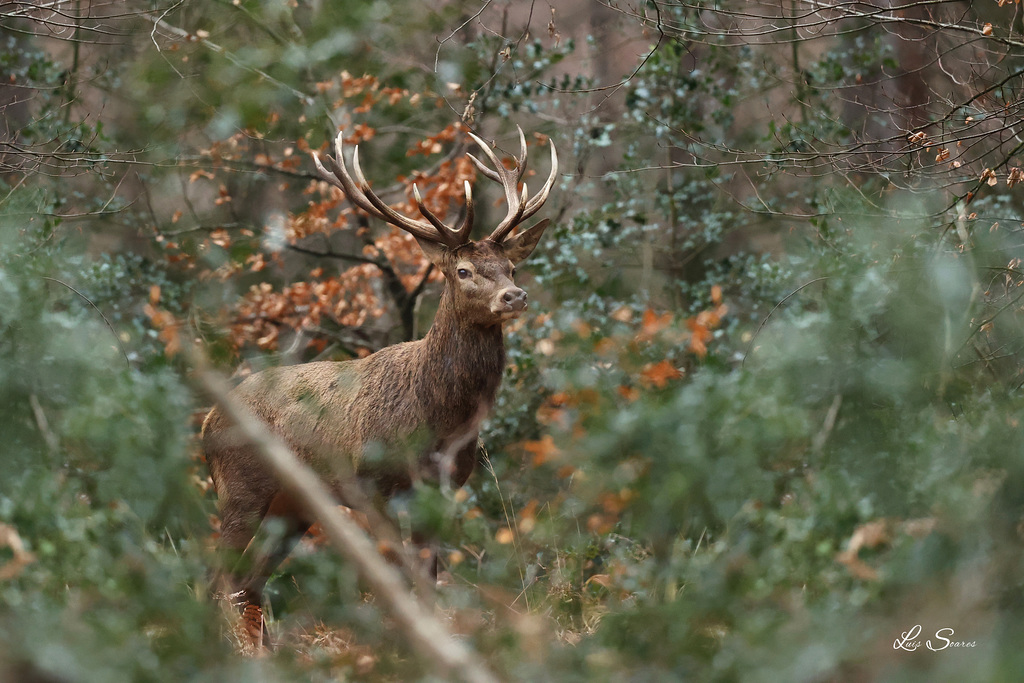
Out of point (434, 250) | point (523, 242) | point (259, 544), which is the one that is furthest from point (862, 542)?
point (259, 544)

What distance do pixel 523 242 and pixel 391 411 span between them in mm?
1169

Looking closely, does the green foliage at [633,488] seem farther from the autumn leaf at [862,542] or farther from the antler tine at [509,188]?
the antler tine at [509,188]

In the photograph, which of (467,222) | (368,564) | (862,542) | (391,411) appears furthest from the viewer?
(391,411)

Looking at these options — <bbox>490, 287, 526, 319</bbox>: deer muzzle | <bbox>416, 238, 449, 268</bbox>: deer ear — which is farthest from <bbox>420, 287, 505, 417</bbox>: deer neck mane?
<bbox>490, 287, 526, 319</bbox>: deer muzzle

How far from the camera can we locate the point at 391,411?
15.5 ft

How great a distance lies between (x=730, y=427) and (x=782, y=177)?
5934 millimetres

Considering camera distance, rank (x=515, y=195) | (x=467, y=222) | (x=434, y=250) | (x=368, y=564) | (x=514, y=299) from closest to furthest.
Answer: (x=368, y=564), (x=514, y=299), (x=467, y=222), (x=434, y=250), (x=515, y=195)

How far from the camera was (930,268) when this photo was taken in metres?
4.36

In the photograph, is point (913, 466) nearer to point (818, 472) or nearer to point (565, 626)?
point (818, 472)

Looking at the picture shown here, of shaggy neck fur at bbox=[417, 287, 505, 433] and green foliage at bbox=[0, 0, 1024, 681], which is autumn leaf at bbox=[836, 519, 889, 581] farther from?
shaggy neck fur at bbox=[417, 287, 505, 433]

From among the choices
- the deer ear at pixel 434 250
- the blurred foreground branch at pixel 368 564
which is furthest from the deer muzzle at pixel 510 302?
the blurred foreground branch at pixel 368 564

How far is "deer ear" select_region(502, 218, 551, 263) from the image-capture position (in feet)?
16.0

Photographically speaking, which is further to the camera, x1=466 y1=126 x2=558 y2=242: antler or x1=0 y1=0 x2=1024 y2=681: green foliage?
x1=466 y1=126 x2=558 y2=242: antler

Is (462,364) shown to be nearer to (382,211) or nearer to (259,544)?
(382,211)
